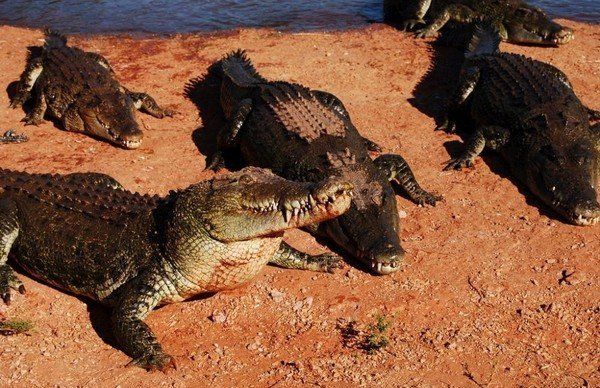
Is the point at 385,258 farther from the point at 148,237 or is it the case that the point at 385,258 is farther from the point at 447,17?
the point at 447,17

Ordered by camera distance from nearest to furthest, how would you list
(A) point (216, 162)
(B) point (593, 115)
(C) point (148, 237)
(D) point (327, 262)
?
(C) point (148, 237)
(D) point (327, 262)
(A) point (216, 162)
(B) point (593, 115)

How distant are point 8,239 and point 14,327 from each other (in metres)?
0.86

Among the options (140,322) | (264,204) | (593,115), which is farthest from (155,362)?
(593,115)

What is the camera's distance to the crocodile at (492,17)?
437 inches

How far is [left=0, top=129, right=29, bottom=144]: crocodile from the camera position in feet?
25.6

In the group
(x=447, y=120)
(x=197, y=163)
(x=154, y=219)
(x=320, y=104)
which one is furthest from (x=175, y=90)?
(x=154, y=219)

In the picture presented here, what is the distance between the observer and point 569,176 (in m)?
6.82

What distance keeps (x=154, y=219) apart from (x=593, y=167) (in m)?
4.63

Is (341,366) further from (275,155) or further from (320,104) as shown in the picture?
(320,104)

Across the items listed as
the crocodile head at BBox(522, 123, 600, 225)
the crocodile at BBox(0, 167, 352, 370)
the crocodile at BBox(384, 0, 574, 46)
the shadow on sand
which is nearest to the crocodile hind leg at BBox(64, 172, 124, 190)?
the crocodile at BBox(0, 167, 352, 370)

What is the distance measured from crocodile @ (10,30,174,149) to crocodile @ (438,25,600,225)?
152 inches

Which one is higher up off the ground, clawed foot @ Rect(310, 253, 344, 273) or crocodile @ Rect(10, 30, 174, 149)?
crocodile @ Rect(10, 30, 174, 149)

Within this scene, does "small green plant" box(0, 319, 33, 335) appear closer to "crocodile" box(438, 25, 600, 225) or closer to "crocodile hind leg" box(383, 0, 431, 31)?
"crocodile" box(438, 25, 600, 225)

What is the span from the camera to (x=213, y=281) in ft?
16.2
